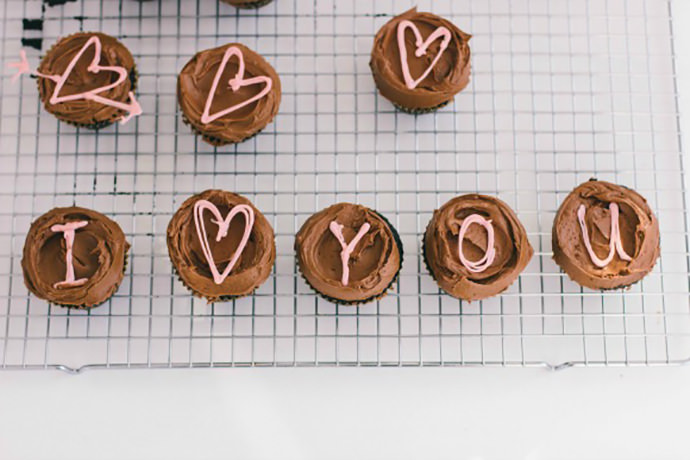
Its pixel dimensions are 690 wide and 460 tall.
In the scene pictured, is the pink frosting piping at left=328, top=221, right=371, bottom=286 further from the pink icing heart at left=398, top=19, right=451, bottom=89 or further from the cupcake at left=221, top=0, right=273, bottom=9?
the cupcake at left=221, top=0, right=273, bottom=9

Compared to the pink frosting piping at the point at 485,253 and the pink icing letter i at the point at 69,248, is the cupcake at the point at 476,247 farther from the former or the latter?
the pink icing letter i at the point at 69,248

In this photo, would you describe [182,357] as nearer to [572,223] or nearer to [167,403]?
[167,403]

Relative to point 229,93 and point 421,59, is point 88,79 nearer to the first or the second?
point 229,93

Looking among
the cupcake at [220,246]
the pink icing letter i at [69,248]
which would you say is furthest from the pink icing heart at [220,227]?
the pink icing letter i at [69,248]

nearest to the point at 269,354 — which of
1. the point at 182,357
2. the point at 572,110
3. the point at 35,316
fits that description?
the point at 182,357

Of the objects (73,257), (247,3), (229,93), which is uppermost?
(247,3)

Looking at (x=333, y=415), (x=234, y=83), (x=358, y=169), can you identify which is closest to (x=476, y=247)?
(x=358, y=169)
